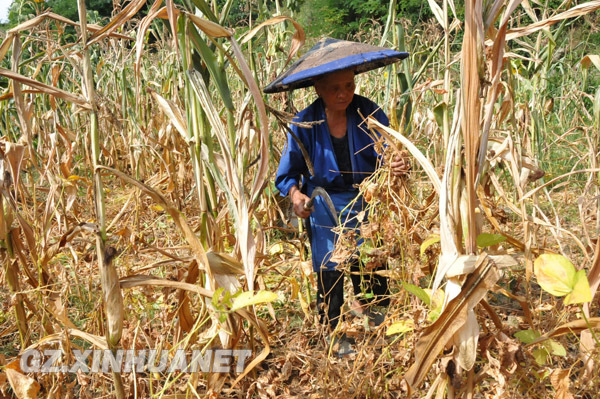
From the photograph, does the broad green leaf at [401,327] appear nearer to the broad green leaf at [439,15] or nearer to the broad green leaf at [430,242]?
the broad green leaf at [430,242]

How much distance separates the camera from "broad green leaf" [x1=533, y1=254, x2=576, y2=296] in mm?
776

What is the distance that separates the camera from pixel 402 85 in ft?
5.61

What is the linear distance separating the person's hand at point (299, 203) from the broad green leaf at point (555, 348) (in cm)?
78

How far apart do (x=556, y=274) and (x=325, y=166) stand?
0.95 m

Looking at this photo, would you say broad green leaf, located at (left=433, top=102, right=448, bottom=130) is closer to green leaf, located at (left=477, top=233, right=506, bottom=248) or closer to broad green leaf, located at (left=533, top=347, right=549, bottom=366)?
green leaf, located at (left=477, top=233, right=506, bottom=248)

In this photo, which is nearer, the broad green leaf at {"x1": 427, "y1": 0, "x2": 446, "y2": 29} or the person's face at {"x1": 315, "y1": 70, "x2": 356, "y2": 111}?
the broad green leaf at {"x1": 427, "y1": 0, "x2": 446, "y2": 29}

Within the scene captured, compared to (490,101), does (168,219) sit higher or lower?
lower

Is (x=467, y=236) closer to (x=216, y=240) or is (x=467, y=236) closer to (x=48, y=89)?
(x=216, y=240)

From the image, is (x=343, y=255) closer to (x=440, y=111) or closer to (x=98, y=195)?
(x=440, y=111)

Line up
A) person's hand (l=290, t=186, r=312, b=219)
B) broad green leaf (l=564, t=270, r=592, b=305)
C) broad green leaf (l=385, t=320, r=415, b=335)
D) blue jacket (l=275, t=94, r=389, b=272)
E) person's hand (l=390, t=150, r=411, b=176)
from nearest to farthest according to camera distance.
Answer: broad green leaf (l=564, t=270, r=592, b=305), broad green leaf (l=385, t=320, r=415, b=335), person's hand (l=390, t=150, r=411, b=176), person's hand (l=290, t=186, r=312, b=219), blue jacket (l=275, t=94, r=389, b=272)

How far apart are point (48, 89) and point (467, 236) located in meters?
0.80

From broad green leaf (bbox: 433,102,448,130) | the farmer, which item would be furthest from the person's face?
broad green leaf (bbox: 433,102,448,130)

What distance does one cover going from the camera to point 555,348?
0.90 m

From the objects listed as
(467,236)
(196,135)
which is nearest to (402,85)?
(196,135)
